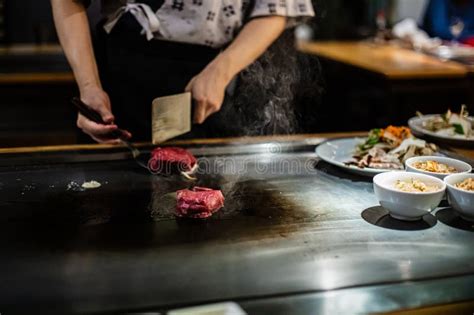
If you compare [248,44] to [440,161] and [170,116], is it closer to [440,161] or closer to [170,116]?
[170,116]

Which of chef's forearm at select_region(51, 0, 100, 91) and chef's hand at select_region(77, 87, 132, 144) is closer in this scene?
chef's hand at select_region(77, 87, 132, 144)

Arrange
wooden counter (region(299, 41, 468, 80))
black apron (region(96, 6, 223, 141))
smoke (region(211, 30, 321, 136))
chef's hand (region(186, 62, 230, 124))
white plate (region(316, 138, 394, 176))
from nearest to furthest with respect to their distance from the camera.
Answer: white plate (region(316, 138, 394, 176)) → chef's hand (region(186, 62, 230, 124)) → black apron (region(96, 6, 223, 141)) → smoke (region(211, 30, 321, 136)) → wooden counter (region(299, 41, 468, 80))

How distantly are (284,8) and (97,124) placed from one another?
1.03 meters

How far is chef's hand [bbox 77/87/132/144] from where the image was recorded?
7.06ft

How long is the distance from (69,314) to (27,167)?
3.30 ft

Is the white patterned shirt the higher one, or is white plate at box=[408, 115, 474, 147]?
the white patterned shirt

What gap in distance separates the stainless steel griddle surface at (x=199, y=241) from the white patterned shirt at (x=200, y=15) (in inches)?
34.0

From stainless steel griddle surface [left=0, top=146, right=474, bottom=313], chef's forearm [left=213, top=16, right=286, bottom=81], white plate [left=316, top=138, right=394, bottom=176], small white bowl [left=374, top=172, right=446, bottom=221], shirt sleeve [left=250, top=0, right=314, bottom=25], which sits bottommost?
stainless steel griddle surface [left=0, top=146, right=474, bottom=313]

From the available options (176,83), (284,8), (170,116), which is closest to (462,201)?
(170,116)

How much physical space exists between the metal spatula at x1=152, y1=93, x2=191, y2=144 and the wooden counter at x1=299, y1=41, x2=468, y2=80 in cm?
266

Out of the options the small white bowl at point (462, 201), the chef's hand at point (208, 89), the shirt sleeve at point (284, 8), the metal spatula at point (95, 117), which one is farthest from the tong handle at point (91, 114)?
the small white bowl at point (462, 201)

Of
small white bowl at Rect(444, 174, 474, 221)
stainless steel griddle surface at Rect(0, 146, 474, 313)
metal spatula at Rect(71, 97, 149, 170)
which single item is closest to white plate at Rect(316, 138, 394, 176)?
stainless steel griddle surface at Rect(0, 146, 474, 313)

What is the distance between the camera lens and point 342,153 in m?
2.22

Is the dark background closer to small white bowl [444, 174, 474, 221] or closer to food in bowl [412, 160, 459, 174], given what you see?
food in bowl [412, 160, 459, 174]
